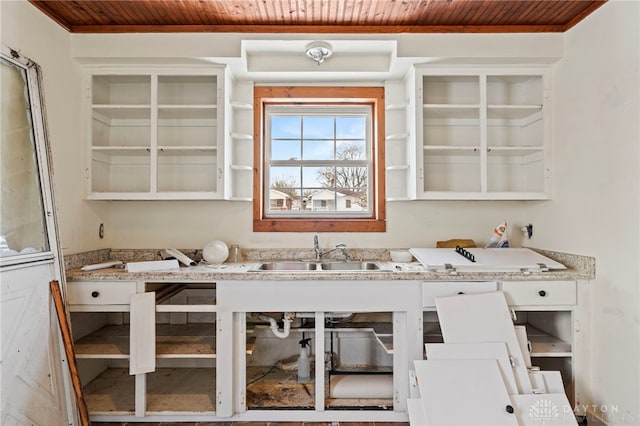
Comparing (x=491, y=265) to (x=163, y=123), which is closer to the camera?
(x=491, y=265)

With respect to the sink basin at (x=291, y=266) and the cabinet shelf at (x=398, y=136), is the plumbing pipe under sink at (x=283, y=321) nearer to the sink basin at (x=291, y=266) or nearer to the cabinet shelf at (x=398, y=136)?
the sink basin at (x=291, y=266)

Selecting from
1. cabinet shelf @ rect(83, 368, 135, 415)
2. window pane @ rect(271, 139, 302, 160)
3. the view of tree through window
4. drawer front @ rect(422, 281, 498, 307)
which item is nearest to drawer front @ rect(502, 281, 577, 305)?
drawer front @ rect(422, 281, 498, 307)

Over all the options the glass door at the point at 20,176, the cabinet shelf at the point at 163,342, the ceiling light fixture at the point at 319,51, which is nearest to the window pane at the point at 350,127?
the ceiling light fixture at the point at 319,51

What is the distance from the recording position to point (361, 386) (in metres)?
2.26

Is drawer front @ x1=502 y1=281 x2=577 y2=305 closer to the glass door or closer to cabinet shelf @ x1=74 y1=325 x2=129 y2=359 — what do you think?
cabinet shelf @ x1=74 y1=325 x2=129 y2=359

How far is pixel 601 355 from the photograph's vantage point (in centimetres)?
202

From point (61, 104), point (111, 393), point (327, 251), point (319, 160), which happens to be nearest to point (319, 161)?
point (319, 160)

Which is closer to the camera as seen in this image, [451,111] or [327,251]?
[451,111]

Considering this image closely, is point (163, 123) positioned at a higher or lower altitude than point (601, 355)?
higher

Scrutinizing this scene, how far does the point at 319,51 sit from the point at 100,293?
208 centimetres

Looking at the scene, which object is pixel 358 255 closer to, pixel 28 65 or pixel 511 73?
pixel 511 73

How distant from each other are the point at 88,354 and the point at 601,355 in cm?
303

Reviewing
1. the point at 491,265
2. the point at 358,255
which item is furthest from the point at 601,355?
the point at 358,255

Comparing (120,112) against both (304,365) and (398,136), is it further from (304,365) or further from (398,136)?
(304,365)
